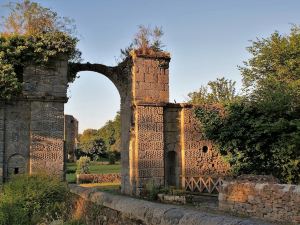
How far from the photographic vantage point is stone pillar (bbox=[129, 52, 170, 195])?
54.6 ft

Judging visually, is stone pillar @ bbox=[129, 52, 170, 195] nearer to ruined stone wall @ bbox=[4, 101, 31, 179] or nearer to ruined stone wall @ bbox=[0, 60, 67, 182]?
ruined stone wall @ bbox=[0, 60, 67, 182]

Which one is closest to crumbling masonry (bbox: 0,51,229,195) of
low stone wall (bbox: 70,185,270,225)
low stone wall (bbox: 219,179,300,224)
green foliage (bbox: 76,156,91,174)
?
low stone wall (bbox: 219,179,300,224)

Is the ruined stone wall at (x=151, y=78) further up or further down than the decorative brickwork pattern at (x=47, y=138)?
further up

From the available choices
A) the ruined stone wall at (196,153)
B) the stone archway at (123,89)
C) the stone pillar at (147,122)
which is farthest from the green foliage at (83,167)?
the ruined stone wall at (196,153)

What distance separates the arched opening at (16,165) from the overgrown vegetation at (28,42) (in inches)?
84.4

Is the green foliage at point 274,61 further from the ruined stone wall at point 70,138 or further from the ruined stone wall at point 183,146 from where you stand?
the ruined stone wall at point 70,138

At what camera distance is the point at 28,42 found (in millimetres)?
15070

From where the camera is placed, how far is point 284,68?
26625mm

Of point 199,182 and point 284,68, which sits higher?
point 284,68

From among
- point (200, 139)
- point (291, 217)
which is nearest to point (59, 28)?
point (200, 139)

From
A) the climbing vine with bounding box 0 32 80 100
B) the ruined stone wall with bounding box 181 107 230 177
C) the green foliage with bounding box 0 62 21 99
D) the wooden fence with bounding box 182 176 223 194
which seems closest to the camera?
the green foliage with bounding box 0 62 21 99

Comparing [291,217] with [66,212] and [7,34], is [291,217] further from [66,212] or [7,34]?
[7,34]

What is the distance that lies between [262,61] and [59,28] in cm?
1693

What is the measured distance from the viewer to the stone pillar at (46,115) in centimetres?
1538
